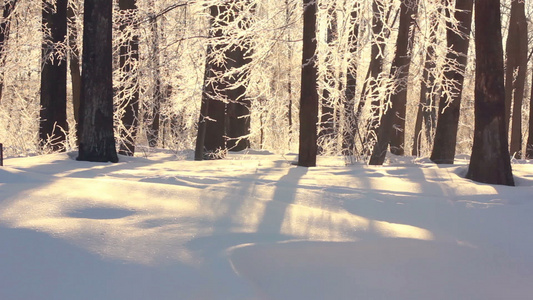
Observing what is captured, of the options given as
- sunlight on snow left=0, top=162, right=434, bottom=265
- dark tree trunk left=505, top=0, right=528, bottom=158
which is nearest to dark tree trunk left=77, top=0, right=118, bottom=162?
sunlight on snow left=0, top=162, right=434, bottom=265

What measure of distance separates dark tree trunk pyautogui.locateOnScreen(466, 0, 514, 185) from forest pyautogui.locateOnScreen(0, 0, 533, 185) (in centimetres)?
2

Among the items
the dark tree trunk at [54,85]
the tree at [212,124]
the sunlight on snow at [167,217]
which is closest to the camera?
the sunlight on snow at [167,217]

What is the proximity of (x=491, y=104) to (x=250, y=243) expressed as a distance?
4972 millimetres

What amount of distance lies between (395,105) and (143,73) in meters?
6.05

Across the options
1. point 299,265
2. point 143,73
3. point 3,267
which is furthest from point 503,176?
point 143,73

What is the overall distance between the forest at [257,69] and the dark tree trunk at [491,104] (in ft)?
0.05

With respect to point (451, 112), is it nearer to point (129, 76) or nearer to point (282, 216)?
point (129, 76)

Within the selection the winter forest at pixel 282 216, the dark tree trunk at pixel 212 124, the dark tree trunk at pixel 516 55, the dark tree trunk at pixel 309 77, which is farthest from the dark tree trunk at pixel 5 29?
the dark tree trunk at pixel 516 55

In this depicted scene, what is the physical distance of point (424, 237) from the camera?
13.2 ft

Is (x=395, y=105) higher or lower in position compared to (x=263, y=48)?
lower

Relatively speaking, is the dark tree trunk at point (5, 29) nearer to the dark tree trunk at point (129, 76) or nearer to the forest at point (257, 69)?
the forest at point (257, 69)

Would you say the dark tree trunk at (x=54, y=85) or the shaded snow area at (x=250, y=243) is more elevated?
the dark tree trunk at (x=54, y=85)

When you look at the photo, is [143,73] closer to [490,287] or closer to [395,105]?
[395,105]

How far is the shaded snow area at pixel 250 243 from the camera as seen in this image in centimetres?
281
